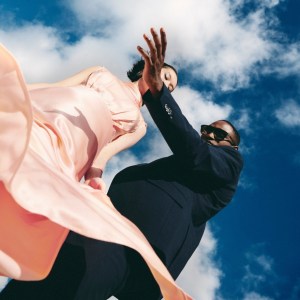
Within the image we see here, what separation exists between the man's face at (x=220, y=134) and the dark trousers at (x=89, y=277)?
4.35ft

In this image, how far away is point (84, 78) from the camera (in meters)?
3.51

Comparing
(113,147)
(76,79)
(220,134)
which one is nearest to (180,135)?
(220,134)

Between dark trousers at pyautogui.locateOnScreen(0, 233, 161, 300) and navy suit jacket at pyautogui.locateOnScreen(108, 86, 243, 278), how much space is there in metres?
0.17

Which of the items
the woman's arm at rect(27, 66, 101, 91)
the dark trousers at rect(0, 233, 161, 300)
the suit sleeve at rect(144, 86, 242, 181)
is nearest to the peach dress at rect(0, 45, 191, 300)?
the dark trousers at rect(0, 233, 161, 300)

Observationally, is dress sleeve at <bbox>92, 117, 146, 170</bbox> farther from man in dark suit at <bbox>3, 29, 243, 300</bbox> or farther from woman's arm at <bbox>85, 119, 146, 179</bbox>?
man in dark suit at <bbox>3, 29, 243, 300</bbox>

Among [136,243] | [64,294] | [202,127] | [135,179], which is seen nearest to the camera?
[136,243]

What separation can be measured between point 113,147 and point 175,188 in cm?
102

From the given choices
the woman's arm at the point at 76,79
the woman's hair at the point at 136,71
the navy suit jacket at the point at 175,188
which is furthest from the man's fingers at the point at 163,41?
the woman's hair at the point at 136,71

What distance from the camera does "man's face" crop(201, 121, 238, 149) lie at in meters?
3.08

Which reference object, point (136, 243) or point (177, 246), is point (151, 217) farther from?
point (136, 243)

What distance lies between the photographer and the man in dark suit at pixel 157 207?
187cm

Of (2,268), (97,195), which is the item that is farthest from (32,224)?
(97,195)

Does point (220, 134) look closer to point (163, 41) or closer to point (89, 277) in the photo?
point (163, 41)

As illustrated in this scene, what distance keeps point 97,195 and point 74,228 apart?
1.19 feet
